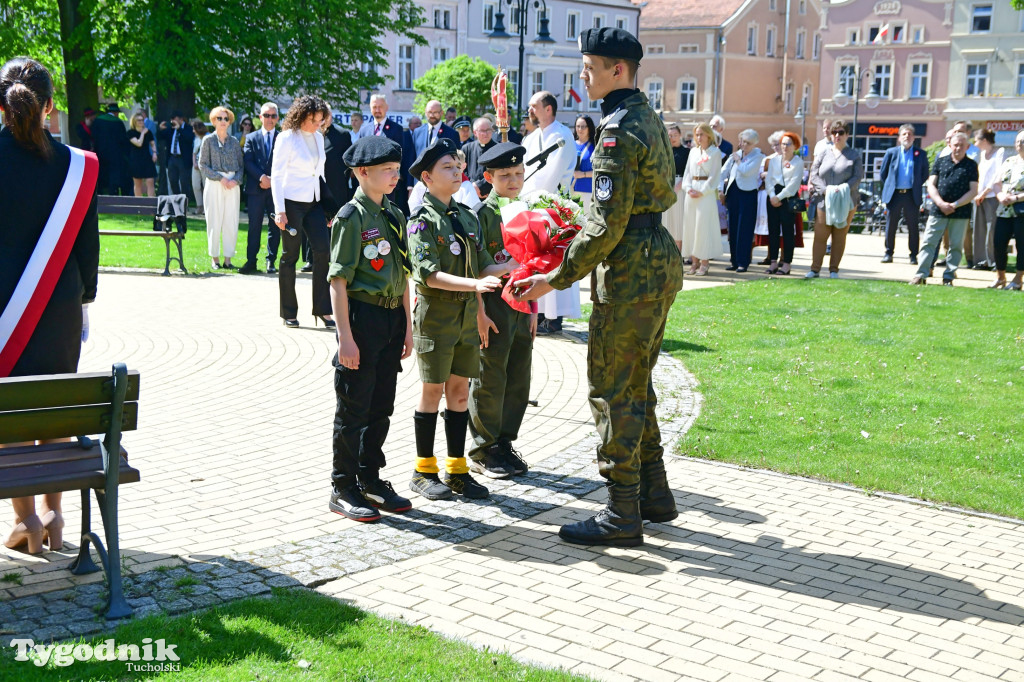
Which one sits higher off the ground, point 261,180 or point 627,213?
point 261,180

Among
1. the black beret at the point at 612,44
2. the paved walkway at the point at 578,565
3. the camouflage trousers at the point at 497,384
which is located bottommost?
the paved walkway at the point at 578,565

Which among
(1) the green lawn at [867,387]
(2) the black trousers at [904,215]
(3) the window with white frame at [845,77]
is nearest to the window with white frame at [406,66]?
(3) the window with white frame at [845,77]

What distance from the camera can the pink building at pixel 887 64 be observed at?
69562mm

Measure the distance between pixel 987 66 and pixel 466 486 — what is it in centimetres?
6740

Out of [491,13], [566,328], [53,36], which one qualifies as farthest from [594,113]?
[566,328]

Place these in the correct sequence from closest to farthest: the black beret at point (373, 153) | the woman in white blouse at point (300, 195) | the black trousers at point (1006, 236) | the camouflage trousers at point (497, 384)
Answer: the black beret at point (373, 153), the camouflage trousers at point (497, 384), the woman in white blouse at point (300, 195), the black trousers at point (1006, 236)

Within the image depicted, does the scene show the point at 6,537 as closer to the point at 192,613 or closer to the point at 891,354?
the point at 192,613

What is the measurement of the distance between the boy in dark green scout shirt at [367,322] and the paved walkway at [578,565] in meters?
0.29

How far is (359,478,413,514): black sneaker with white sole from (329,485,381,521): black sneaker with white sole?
41 mm

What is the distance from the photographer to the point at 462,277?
599 cm

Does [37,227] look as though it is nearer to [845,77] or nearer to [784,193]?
[784,193]

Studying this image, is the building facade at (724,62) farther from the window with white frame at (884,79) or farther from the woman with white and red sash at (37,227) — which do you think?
the woman with white and red sash at (37,227)

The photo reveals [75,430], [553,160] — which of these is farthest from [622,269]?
[553,160]

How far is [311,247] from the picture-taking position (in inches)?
→ 447
